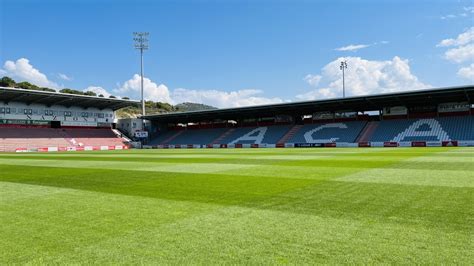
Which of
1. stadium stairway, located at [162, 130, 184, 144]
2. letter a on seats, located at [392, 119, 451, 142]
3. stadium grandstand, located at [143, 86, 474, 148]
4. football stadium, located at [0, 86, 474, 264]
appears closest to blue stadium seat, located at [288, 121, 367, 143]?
stadium grandstand, located at [143, 86, 474, 148]

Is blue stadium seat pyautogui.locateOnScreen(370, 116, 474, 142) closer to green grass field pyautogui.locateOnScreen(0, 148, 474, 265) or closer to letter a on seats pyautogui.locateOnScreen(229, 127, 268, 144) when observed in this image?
letter a on seats pyautogui.locateOnScreen(229, 127, 268, 144)

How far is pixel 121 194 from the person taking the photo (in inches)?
392

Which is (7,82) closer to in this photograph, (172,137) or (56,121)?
(56,121)

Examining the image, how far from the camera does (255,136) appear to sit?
5844cm

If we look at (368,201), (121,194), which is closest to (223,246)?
(368,201)

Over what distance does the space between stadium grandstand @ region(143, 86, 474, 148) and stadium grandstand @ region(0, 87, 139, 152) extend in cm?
833

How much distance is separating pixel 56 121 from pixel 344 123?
49.9m

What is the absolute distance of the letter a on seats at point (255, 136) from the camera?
5695cm

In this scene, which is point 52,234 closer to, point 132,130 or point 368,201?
point 368,201

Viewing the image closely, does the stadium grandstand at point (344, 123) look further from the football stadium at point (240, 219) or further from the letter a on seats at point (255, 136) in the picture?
the football stadium at point (240, 219)

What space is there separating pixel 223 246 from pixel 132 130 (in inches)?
2835

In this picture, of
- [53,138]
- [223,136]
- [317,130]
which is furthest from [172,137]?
[317,130]

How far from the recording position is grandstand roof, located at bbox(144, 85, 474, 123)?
4241cm

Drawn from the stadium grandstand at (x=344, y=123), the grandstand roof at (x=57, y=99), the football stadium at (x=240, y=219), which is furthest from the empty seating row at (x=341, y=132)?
the football stadium at (x=240, y=219)
